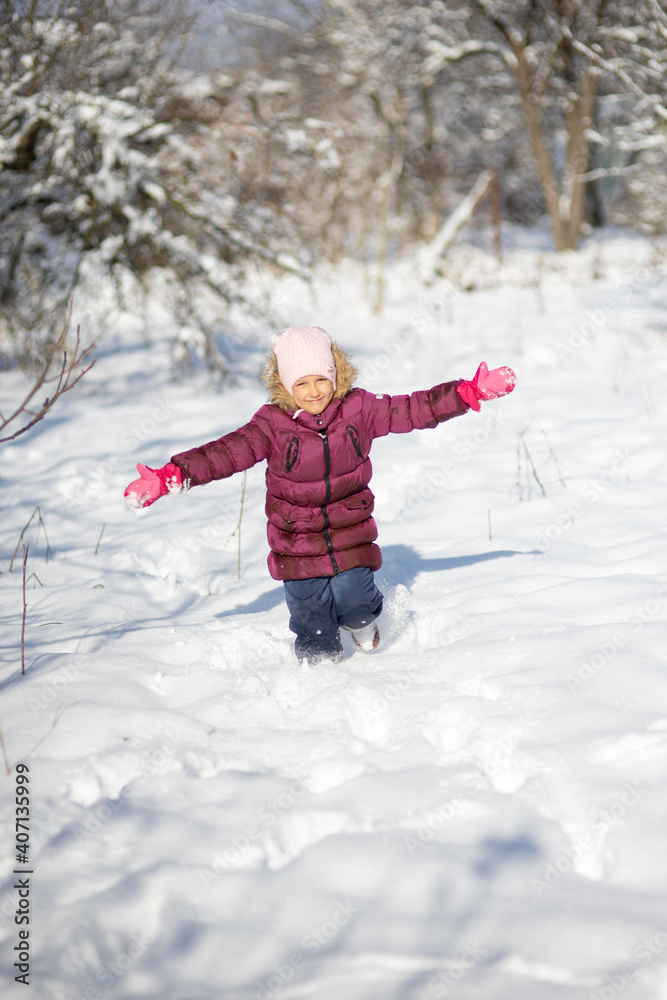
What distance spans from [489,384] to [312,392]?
24.7 inches

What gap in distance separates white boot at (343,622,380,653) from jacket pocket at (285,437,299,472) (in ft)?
2.18

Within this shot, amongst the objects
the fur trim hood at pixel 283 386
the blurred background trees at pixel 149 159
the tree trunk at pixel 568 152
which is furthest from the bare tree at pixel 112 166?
the tree trunk at pixel 568 152

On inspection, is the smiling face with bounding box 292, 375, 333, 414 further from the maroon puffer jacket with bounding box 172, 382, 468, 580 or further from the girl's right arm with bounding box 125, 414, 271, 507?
the girl's right arm with bounding box 125, 414, 271, 507

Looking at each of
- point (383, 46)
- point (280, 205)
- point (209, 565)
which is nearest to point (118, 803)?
point (209, 565)

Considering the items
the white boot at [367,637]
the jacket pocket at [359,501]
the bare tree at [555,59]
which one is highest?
the bare tree at [555,59]

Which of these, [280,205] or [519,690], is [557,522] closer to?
[519,690]

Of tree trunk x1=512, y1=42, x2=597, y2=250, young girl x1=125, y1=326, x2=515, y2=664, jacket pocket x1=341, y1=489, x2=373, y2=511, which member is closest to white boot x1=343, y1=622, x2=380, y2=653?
young girl x1=125, y1=326, x2=515, y2=664

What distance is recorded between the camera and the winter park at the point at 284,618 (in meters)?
1.49

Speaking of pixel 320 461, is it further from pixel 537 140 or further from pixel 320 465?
pixel 537 140

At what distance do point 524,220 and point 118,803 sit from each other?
23129 millimetres

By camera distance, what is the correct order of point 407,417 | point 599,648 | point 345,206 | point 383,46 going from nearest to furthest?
point 599,648
point 407,417
point 383,46
point 345,206

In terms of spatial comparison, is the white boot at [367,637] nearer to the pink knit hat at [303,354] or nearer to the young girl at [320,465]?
the young girl at [320,465]

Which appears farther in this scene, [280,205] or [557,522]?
[280,205]

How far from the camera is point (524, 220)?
2191cm
